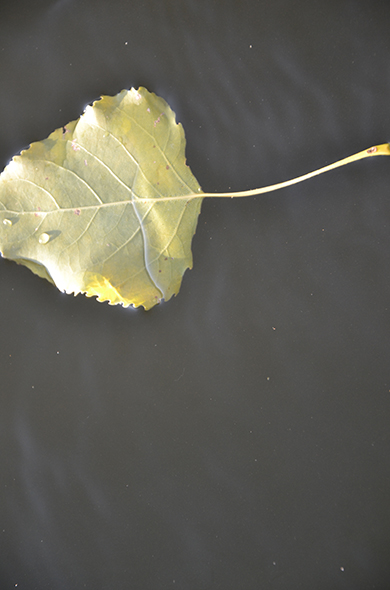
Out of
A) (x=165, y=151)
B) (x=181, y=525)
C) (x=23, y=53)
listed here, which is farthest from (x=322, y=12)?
(x=181, y=525)

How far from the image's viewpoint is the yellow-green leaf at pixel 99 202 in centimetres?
48

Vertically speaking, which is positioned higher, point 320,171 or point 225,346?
point 320,171

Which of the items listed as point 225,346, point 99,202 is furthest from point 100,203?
point 225,346

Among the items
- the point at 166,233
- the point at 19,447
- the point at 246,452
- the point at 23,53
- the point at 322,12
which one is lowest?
the point at 246,452

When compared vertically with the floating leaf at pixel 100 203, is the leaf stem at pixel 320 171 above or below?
below

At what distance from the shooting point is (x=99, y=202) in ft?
1.59

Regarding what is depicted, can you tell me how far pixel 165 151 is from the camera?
50 centimetres

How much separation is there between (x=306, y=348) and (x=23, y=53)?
0.59 metres

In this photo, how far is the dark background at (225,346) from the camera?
538 mm

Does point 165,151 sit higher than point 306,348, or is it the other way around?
point 165,151

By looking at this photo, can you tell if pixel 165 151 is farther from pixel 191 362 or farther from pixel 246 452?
pixel 246 452

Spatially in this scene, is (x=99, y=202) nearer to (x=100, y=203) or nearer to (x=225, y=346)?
(x=100, y=203)

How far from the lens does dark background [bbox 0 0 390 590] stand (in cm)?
54

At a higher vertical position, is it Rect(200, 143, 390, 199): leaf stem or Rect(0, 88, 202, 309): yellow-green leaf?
Rect(0, 88, 202, 309): yellow-green leaf
